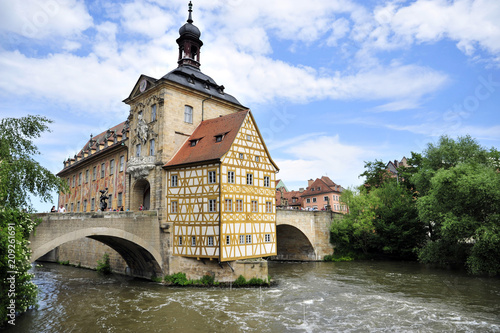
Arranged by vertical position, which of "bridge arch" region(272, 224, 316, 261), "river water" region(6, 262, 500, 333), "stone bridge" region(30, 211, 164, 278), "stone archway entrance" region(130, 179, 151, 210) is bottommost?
"river water" region(6, 262, 500, 333)

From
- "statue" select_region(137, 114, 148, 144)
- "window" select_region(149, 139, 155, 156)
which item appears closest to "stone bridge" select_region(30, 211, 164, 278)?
"window" select_region(149, 139, 155, 156)

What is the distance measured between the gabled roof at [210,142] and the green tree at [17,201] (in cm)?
816

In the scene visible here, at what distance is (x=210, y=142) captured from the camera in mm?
22906

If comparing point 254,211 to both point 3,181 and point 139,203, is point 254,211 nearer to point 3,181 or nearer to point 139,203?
point 139,203

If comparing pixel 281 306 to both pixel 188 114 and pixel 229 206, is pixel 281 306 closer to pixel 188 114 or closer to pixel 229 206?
pixel 229 206

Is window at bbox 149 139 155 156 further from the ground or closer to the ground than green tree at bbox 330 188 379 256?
further from the ground

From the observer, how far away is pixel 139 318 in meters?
15.2

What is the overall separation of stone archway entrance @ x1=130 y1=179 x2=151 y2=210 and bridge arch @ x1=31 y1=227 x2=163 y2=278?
3264mm

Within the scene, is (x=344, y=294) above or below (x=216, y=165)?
below

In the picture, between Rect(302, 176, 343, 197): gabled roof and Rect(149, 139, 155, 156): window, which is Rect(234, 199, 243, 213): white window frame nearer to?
Rect(149, 139, 155, 156): window

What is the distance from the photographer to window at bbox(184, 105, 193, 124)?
24978 millimetres

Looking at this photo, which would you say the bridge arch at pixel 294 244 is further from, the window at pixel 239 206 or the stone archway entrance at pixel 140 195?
the stone archway entrance at pixel 140 195

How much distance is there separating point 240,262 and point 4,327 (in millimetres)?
11559

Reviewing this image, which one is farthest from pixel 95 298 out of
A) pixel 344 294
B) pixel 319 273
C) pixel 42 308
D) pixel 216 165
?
pixel 319 273
